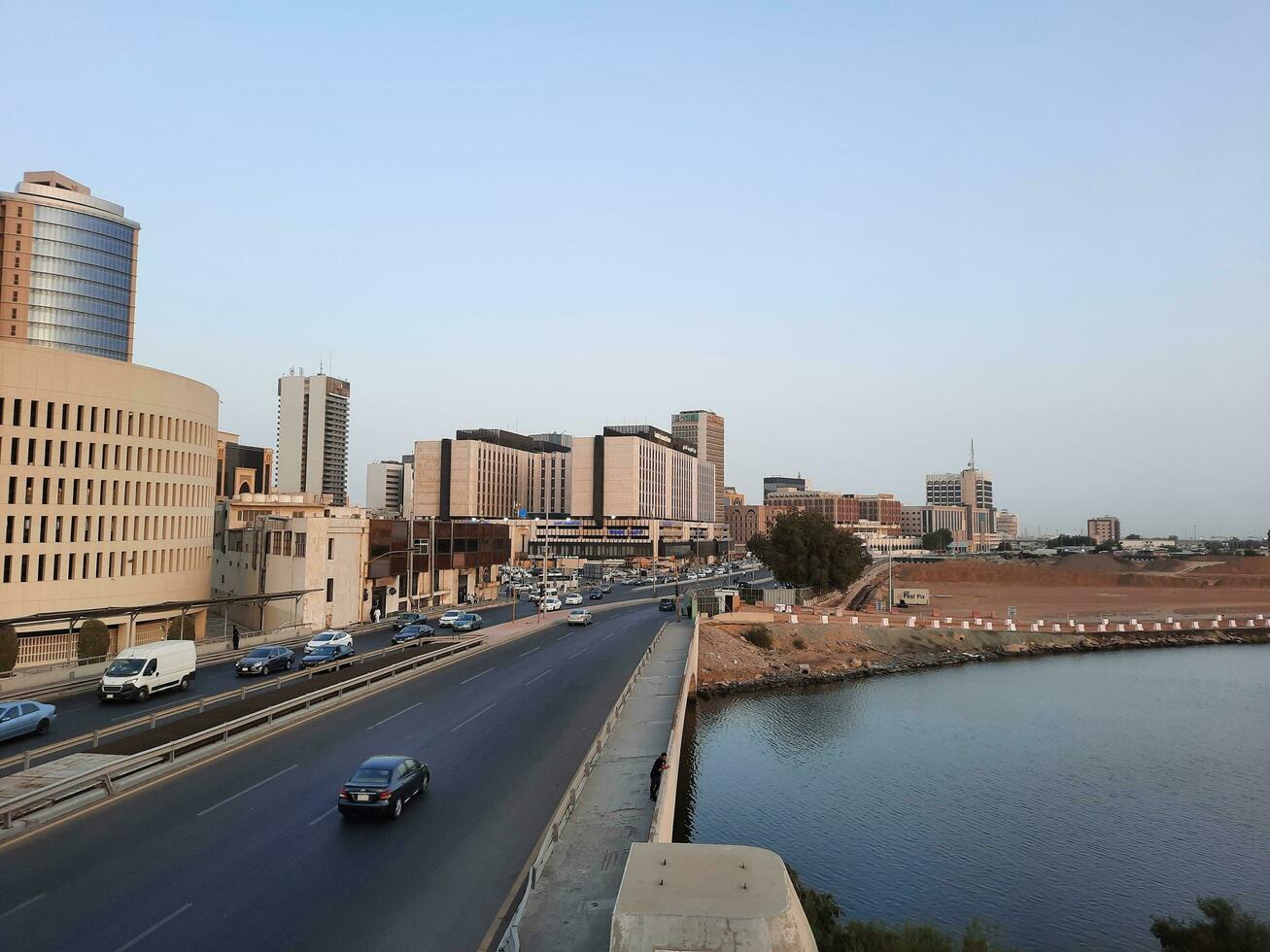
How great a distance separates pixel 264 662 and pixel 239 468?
15214 cm

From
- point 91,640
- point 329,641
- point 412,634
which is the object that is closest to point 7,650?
point 91,640

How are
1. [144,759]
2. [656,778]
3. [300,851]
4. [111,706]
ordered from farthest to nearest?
1. [111,706]
2. [144,759]
3. [656,778]
4. [300,851]

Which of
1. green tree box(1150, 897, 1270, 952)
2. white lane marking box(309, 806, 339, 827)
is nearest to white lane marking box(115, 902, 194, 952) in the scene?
white lane marking box(309, 806, 339, 827)

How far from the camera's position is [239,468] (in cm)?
17925

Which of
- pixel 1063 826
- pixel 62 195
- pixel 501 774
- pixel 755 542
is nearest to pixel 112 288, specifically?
pixel 62 195

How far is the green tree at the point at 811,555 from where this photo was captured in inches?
3907

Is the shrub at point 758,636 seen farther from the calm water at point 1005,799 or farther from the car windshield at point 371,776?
the car windshield at point 371,776

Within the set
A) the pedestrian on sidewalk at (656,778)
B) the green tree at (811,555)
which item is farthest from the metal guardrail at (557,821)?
the green tree at (811,555)

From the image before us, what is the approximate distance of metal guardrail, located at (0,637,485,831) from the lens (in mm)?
20844

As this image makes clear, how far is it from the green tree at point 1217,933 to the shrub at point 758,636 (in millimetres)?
51079

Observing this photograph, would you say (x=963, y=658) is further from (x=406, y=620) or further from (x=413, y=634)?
(x=413, y=634)

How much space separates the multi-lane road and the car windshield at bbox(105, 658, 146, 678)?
11109 millimetres

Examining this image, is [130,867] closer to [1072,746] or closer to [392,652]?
[392,652]

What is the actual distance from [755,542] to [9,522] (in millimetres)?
85634
